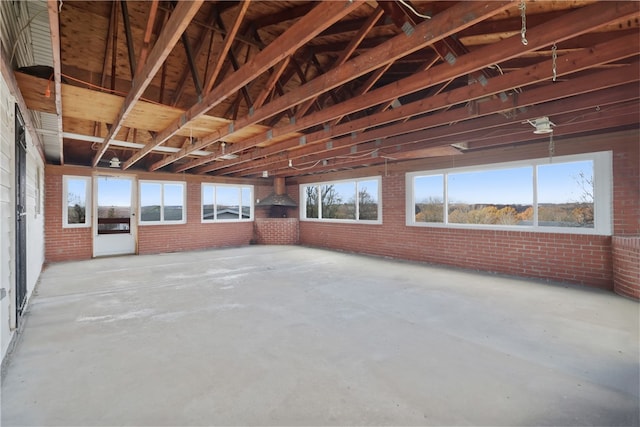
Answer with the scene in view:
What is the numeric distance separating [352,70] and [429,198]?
496 cm

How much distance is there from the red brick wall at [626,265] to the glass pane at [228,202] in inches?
365

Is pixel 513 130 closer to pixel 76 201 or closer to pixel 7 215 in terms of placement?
pixel 7 215

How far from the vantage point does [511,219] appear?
5.60m

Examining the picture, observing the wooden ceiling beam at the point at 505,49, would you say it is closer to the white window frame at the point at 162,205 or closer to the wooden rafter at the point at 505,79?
the wooden rafter at the point at 505,79

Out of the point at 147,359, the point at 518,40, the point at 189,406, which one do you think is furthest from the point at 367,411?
the point at 518,40

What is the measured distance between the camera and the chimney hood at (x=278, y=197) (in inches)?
390

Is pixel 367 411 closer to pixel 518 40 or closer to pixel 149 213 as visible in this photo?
pixel 518 40

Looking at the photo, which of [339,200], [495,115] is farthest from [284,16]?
[339,200]

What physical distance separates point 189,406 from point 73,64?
4.97 meters

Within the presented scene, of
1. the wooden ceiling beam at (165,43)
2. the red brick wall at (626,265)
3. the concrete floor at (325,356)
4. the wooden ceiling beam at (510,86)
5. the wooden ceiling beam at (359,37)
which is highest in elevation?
the wooden ceiling beam at (359,37)

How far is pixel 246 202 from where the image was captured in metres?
10.3

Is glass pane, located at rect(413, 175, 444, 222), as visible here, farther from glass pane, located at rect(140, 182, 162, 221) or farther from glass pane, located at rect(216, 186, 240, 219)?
glass pane, located at rect(140, 182, 162, 221)

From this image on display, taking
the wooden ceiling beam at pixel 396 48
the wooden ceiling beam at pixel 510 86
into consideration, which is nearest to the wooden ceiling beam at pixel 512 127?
the wooden ceiling beam at pixel 510 86

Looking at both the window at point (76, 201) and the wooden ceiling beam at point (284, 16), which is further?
the window at point (76, 201)
